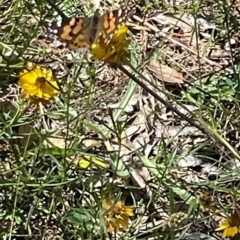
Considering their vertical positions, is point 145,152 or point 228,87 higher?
point 228,87

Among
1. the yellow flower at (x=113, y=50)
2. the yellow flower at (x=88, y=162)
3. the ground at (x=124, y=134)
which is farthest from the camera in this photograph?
the yellow flower at (x=88, y=162)

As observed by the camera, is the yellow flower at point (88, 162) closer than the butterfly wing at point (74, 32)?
No

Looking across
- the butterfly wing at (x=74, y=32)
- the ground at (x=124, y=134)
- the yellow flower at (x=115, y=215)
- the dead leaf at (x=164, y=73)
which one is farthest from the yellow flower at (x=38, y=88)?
the dead leaf at (x=164, y=73)

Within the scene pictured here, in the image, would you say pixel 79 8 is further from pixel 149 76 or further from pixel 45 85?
pixel 45 85

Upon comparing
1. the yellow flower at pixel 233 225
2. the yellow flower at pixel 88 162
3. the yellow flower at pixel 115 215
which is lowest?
the yellow flower at pixel 88 162

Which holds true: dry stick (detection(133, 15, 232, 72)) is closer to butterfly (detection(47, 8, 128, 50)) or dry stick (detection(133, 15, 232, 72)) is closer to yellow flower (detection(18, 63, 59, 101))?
butterfly (detection(47, 8, 128, 50))

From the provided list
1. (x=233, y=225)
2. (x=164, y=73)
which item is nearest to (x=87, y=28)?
(x=233, y=225)

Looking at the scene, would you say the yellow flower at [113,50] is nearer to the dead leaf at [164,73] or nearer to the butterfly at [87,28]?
the butterfly at [87,28]

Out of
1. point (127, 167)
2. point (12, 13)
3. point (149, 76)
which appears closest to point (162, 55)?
point (149, 76)

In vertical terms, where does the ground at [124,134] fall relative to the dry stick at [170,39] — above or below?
below
